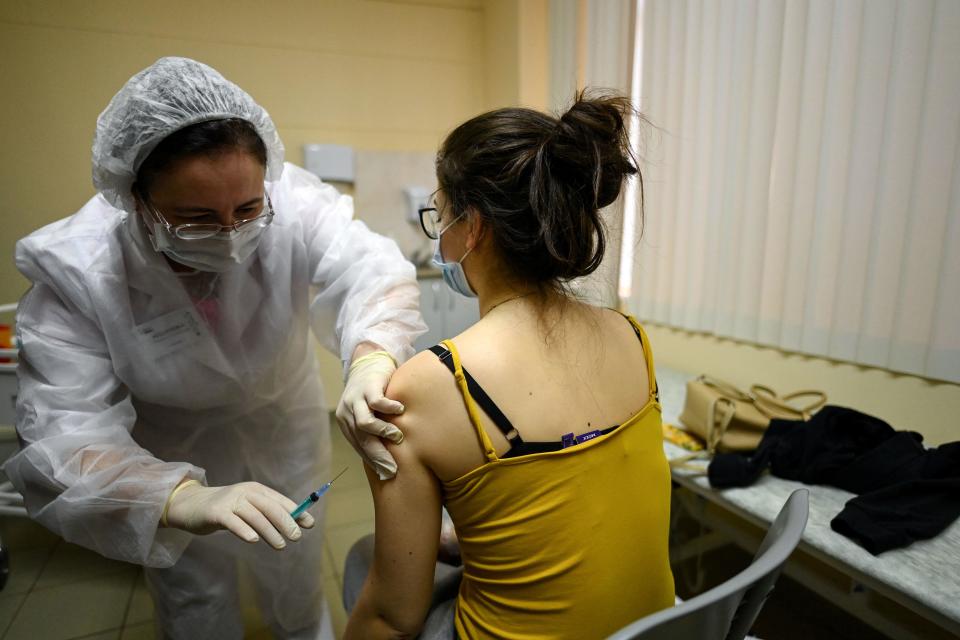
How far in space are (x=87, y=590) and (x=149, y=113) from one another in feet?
5.83

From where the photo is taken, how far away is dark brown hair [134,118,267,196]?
928 millimetres

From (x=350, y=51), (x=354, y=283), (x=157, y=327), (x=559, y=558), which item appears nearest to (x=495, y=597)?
(x=559, y=558)

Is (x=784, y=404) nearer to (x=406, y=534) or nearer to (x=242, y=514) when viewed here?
(x=406, y=534)

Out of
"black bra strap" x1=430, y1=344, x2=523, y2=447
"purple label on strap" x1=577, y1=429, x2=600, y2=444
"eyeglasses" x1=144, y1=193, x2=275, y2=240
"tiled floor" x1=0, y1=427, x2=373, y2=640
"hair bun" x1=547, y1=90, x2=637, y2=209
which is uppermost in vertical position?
"hair bun" x1=547, y1=90, x2=637, y2=209

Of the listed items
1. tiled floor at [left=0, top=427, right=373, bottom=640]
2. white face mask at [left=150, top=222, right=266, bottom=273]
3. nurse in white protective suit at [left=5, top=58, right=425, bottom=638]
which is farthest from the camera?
tiled floor at [left=0, top=427, right=373, bottom=640]

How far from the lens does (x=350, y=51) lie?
9.12 feet

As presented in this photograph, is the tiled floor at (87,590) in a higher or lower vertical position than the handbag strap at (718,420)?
lower

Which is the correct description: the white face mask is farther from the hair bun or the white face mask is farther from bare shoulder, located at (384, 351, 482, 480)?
the hair bun

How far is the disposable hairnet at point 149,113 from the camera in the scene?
36.2 inches

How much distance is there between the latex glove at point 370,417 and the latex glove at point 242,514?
136mm

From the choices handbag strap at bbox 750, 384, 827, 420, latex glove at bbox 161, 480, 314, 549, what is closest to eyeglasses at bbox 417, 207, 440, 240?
latex glove at bbox 161, 480, 314, 549

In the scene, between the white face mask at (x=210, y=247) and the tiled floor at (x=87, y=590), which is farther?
the tiled floor at (x=87, y=590)

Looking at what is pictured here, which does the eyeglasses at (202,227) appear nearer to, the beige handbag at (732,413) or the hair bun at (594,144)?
the hair bun at (594,144)

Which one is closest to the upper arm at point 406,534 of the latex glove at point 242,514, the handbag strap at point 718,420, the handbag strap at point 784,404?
the latex glove at point 242,514
